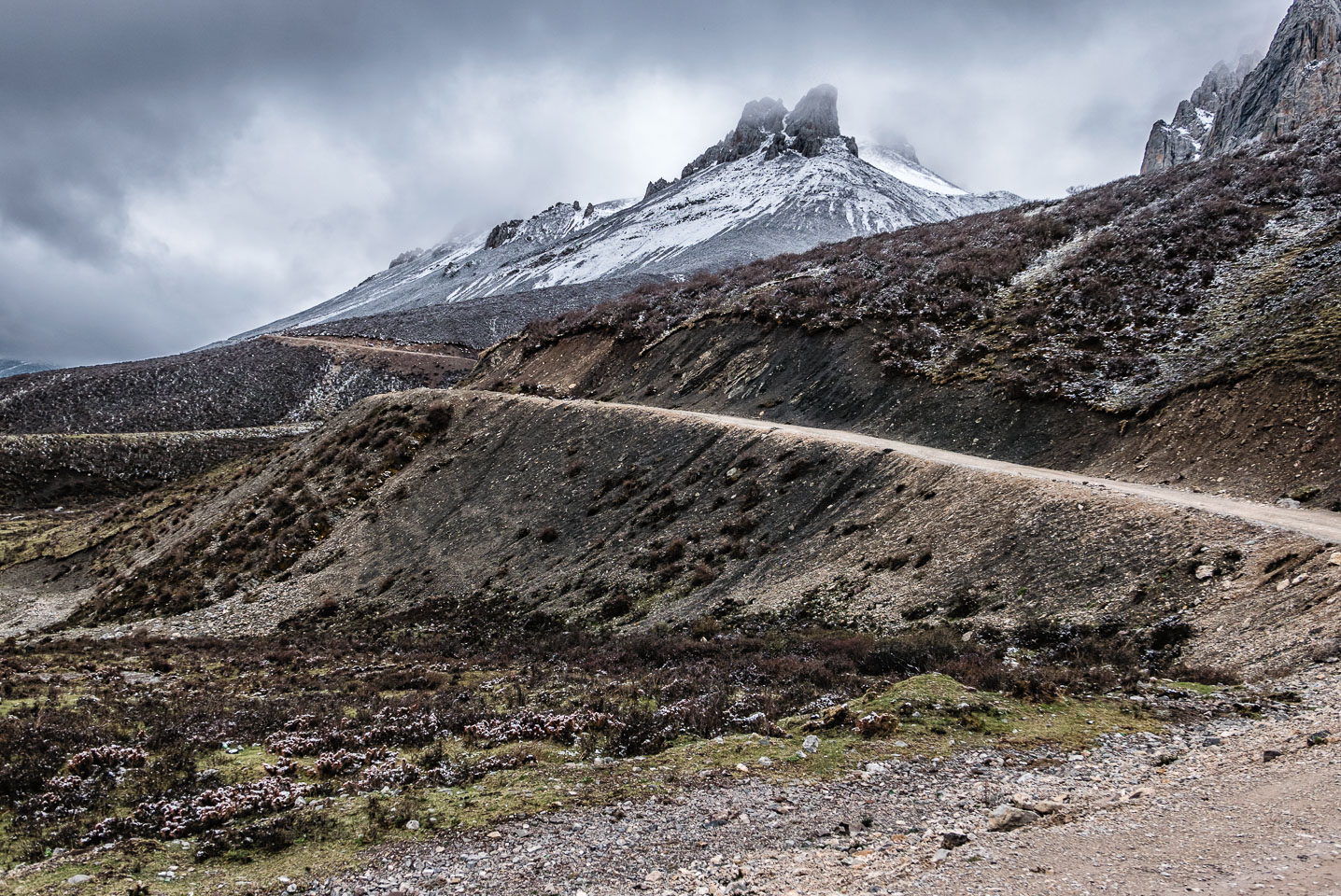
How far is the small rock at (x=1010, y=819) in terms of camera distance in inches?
305

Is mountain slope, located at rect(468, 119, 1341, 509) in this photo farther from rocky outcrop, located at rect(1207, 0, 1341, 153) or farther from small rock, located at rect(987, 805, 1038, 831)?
rocky outcrop, located at rect(1207, 0, 1341, 153)

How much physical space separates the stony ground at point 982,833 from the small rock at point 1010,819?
0.06 ft

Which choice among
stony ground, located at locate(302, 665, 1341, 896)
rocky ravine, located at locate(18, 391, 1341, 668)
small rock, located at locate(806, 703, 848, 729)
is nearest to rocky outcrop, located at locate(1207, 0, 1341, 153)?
rocky ravine, located at locate(18, 391, 1341, 668)

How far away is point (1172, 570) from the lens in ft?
47.4

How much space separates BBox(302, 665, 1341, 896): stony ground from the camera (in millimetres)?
6598

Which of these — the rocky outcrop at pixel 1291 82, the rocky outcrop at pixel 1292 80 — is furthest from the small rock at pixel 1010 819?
the rocky outcrop at pixel 1292 80

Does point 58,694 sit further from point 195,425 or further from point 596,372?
point 195,425

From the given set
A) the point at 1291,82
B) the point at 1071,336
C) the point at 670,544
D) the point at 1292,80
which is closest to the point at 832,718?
the point at 670,544

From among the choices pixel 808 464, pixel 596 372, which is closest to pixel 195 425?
pixel 596 372

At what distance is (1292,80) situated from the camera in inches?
5221

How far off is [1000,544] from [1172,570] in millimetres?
3924

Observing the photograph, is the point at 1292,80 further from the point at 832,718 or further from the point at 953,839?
the point at 953,839

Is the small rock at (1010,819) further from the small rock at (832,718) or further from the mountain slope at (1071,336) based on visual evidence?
the mountain slope at (1071,336)

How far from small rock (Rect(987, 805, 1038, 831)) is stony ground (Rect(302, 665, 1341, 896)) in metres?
0.02
